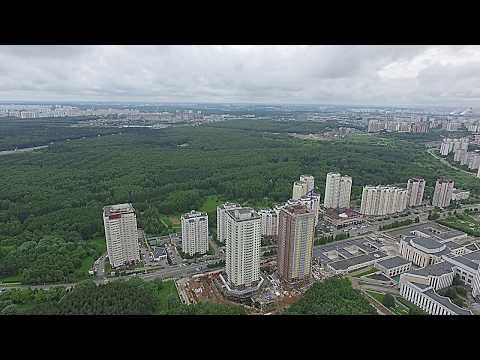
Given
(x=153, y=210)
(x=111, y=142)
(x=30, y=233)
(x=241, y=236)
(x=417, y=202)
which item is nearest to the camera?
(x=241, y=236)

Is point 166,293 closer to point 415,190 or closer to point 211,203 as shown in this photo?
point 211,203

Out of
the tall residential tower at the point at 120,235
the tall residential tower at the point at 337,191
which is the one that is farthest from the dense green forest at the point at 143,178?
the tall residential tower at the point at 337,191

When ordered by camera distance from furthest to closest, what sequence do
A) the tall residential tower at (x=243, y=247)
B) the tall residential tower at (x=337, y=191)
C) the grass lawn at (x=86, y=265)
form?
the tall residential tower at (x=337, y=191) < the grass lawn at (x=86, y=265) < the tall residential tower at (x=243, y=247)

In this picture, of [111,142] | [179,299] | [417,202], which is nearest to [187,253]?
[179,299]

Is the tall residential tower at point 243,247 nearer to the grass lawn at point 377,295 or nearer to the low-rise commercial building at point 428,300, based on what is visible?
the grass lawn at point 377,295

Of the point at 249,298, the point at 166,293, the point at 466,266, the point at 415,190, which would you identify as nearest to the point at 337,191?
the point at 415,190
